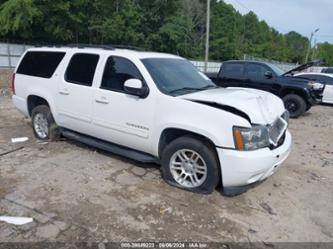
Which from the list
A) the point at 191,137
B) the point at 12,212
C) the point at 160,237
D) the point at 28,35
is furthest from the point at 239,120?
the point at 28,35

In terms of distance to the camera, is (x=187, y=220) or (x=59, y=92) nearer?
(x=187, y=220)

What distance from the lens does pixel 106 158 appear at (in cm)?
523

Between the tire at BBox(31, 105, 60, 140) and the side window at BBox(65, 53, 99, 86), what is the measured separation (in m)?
0.99

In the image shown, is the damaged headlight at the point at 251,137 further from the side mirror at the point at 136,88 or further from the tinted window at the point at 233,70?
the tinted window at the point at 233,70

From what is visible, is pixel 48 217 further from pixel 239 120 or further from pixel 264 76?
pixel 264 76

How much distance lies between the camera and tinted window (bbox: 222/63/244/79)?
10.6 m

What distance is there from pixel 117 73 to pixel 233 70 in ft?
22.8

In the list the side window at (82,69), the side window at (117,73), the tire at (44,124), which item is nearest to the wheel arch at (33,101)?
the tire at (44,124)

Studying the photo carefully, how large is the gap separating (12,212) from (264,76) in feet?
29.1

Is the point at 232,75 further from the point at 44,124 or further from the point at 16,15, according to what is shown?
the point at 16,15

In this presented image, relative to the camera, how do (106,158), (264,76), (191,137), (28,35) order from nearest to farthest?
(191,137)
(106,158)
(264,76)
(28,35)

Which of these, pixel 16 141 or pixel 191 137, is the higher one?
pixel 191 137

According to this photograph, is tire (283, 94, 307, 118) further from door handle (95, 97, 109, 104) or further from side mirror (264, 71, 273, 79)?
door handle (95, 97, 109, 104)

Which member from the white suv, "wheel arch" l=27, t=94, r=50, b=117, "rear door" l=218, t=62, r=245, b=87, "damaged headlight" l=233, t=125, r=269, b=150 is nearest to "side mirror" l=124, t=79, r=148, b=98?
the white suv
